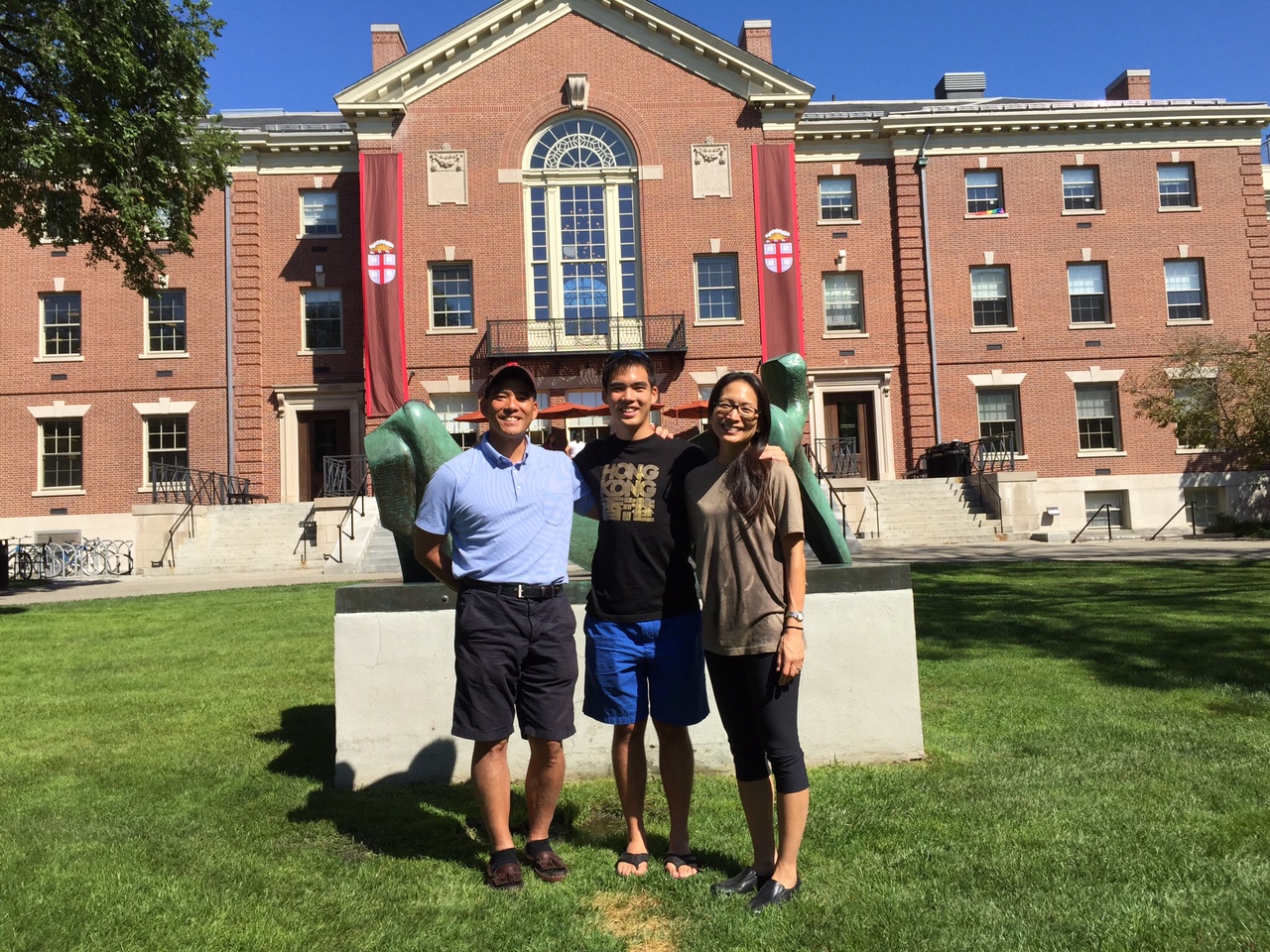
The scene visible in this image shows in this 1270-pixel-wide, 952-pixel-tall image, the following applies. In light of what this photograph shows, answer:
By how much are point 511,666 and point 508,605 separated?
0.24m

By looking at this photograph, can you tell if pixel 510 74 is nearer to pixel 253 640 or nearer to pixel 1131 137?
pixel 1131 137

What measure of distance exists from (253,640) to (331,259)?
18.1 meters

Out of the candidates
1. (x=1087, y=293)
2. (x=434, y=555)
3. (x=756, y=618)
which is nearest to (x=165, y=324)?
(x=434, y=555)

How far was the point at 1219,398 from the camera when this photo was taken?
71.6 feet

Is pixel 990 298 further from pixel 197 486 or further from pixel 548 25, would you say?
pixel 197 486

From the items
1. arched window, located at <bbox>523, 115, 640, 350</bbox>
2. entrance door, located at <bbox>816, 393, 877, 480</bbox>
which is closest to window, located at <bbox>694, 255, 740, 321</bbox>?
arched window, located at <bbox>523, 115, 640, 350</bbox>

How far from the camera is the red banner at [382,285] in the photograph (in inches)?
918

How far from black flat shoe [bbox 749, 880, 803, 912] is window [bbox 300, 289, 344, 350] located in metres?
24.0

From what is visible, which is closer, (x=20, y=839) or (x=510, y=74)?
(x=20, y=839)

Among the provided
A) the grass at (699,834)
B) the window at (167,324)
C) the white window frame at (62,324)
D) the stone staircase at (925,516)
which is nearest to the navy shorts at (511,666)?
the grass at (699,834)

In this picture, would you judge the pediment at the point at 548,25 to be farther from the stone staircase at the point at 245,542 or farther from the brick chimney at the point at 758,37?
the stone staircase at the point at 245,542

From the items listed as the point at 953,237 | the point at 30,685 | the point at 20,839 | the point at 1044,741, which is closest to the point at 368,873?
the point at 20,839

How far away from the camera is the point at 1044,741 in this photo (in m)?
5.11

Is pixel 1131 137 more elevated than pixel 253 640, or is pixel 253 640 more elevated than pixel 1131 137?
pixel 1131 137
